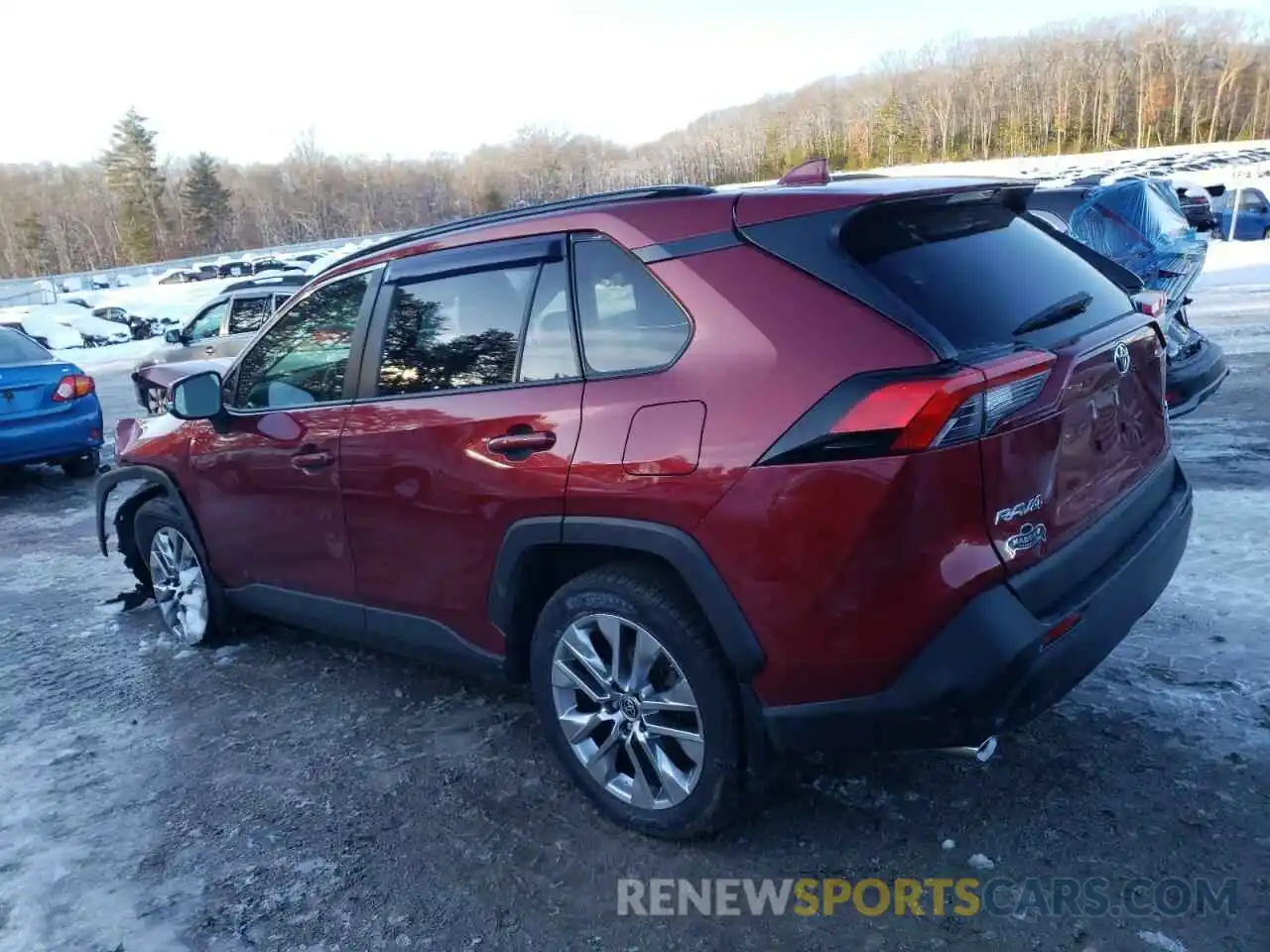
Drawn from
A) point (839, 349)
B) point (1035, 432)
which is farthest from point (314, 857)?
point (1035, 432)

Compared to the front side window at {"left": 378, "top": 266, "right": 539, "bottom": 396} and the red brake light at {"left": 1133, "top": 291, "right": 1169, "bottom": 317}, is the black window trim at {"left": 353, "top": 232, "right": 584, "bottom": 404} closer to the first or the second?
the front side window at {"left": 378, "top": 266, "right": 539, "bottom": 396}

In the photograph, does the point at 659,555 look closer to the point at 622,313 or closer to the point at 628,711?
the point at 628,711

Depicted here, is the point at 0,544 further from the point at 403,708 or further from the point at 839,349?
the point at 839,349

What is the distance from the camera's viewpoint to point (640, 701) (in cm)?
279

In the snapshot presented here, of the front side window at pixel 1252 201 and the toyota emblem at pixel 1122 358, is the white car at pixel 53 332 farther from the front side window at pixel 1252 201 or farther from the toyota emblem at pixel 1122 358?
the front side window at pixel 1252 201

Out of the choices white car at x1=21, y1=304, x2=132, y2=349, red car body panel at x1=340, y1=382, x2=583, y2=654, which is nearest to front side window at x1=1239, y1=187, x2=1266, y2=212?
red car body panel at x1=340, y1=382, x2=583, y2=654

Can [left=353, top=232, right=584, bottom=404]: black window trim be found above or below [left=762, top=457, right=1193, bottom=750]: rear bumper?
above

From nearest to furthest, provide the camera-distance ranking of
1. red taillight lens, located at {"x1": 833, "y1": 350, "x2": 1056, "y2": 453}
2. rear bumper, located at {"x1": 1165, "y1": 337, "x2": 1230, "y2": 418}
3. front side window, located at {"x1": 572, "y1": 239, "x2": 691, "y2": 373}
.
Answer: red taillight lens, located at {"x1": 833, "y1": 350, "x2": 1056, "y2": 453} → front side window, located at {"x1": 572, "y1": 239, "x2": 691, "y2": 373} → rear bumper, located at {"x1": 1165, "y1": 337, "x2": 1230, "y2": 418}

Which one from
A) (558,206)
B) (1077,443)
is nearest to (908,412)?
(1077,443)

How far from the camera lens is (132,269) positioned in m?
57.8

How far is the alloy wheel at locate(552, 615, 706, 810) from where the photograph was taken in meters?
2.72

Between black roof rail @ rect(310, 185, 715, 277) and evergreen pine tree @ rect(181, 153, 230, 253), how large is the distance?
9403 centimetres

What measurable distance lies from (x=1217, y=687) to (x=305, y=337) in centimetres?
371

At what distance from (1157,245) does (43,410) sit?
9.76 meters
